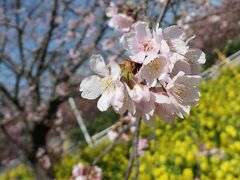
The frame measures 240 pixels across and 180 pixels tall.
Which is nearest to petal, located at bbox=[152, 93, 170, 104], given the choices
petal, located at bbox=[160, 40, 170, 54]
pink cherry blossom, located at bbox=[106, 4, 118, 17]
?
petal, located at bbox=[160, 40, 170, 54]

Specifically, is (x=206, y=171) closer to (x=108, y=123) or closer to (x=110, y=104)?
(x=110, y=104)

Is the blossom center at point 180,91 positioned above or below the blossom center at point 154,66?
below

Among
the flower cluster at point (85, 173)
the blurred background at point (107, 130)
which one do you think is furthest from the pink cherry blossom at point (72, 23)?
the flower cluster at point (85, 173)

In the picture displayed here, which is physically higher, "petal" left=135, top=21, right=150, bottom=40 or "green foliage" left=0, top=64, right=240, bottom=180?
"petal" left=135, top=21, right=150, bottom=40

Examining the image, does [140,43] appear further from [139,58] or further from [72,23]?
[72,23]

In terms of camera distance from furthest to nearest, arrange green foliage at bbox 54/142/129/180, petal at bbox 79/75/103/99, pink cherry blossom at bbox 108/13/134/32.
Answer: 1. green foliage at bbox 54/142/129/180
2. pink cherry blossom at bbox 108/13/134/32
3. petal at bbox 79/75/103/99

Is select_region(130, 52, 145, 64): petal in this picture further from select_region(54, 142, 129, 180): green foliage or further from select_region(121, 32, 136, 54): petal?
select_region(54, 142, 129, 180): green foliage

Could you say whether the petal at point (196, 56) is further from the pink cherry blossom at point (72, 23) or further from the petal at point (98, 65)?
the pink cherry blossom at point (72, 23)

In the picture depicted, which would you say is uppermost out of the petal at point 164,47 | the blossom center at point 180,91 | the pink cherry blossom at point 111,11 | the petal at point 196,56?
the petal at point 164,47
